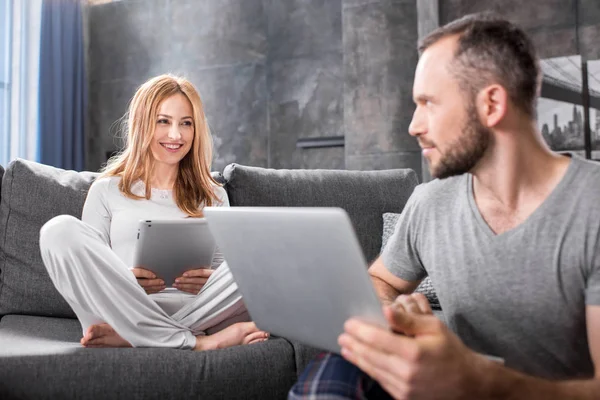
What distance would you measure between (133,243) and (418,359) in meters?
1.46

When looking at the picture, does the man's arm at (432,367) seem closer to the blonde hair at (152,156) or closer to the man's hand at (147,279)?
the man's hand at (147,279)

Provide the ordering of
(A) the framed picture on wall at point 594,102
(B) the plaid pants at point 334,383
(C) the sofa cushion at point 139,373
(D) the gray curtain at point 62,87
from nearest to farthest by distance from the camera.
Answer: (B) the plaid pants at point 334,383, (C) the sofa cushion at point 139,373, (A) the framed picture on wall at point 594,102, (D) the gray curtain at point 62,87

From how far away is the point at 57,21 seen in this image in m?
4.84

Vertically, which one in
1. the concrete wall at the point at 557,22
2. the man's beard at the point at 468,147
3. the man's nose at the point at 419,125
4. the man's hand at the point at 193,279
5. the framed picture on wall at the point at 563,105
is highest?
the concrete wall at the point at 557,22

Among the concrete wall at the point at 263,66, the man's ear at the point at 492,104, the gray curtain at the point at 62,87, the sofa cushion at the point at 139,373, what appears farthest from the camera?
the gray curtain at the point at 62,87

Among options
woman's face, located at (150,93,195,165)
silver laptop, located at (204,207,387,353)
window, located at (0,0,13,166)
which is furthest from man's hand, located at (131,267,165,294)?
window, located at (0,0,13,166)

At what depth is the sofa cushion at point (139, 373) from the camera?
1544 millimetres

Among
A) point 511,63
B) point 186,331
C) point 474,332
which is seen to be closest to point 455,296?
point 474,332

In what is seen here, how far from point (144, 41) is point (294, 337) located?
450 centimetres

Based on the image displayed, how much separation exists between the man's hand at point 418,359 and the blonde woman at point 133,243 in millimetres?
982

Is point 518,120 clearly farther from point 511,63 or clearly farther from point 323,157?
point 323,157

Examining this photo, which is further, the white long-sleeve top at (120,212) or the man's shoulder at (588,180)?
the white long-sleeve top at (120,212)

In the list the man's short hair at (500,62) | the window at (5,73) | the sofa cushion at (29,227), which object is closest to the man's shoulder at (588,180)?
the man's short hair at (500,62)

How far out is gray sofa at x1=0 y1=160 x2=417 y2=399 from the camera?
5.10ft
